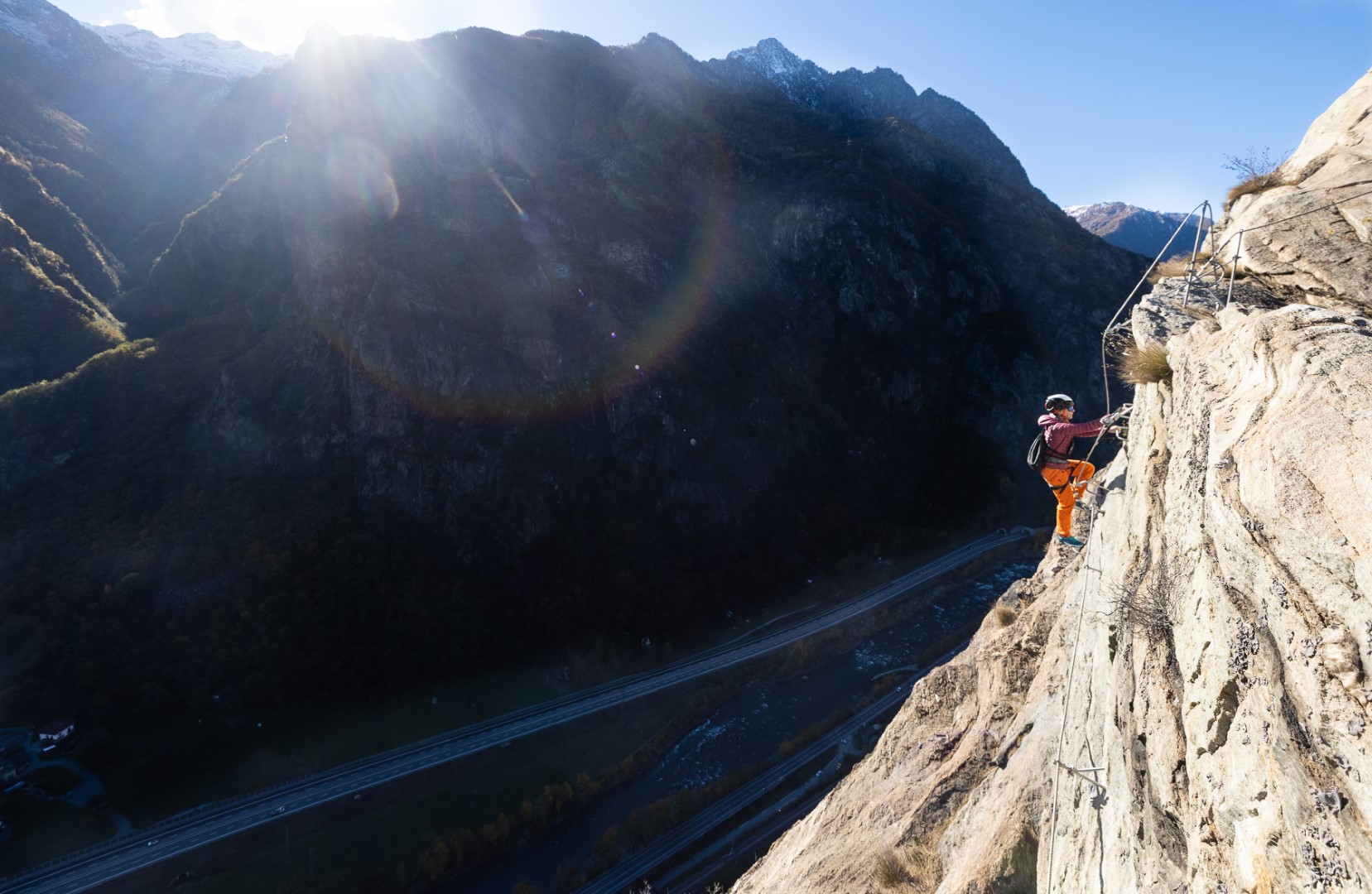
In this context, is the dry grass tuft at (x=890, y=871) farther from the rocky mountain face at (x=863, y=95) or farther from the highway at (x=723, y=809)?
the rocky mountain face at (x=863, y=95)

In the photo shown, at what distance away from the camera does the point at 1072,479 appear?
36.6 feet

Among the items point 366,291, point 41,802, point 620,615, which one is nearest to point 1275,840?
point 620,615

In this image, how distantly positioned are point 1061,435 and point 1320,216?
441 cm

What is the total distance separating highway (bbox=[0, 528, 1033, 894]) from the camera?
3142cm

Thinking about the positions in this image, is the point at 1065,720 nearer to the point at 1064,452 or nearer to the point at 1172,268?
the point at 1064,452

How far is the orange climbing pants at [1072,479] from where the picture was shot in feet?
35.7

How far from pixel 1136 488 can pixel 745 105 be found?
11965cm

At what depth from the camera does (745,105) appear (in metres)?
109

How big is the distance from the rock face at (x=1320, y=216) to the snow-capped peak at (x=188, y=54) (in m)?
162

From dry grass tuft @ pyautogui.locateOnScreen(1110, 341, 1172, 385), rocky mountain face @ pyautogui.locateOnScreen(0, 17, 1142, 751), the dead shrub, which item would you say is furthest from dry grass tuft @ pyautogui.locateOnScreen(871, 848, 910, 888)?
rocky mountain face @ pyautogui.locateOnScreen(0, 17, 1142, 751)

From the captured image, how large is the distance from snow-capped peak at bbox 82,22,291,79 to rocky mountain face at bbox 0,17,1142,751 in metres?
64.0

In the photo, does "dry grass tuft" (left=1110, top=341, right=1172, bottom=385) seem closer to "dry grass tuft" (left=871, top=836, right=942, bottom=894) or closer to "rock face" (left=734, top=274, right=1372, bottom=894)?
"rock face" (left=734, top=274, right=1372, bottom=894)

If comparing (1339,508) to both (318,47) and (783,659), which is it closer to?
(783,659)

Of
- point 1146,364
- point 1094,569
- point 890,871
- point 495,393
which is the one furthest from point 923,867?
point 495,393
